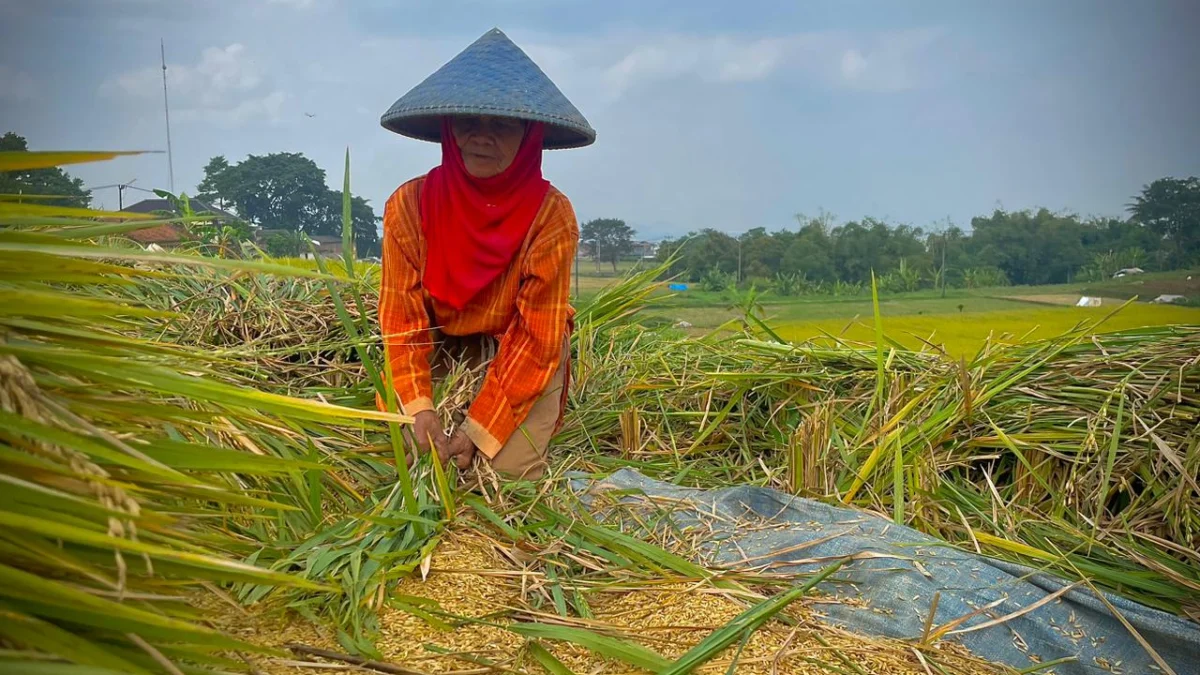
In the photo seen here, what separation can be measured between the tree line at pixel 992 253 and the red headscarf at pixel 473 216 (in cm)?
170

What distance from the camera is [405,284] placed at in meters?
2.92

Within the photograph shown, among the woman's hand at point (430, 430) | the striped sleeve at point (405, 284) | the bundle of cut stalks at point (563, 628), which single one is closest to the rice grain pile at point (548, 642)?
the bundle of cut stalks at point (563, 628)

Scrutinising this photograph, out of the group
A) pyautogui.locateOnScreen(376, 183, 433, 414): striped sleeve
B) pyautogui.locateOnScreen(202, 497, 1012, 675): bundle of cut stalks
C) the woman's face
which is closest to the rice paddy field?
pyautogui.locateOnScreen(202, 497, 1012, 675): bundle of cut stalks

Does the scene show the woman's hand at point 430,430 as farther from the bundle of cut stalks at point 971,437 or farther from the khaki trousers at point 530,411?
the bundle of cut stalks at point 971,437

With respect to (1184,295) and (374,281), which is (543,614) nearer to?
(374,281)

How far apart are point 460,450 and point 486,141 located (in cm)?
93

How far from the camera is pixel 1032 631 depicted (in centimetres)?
215

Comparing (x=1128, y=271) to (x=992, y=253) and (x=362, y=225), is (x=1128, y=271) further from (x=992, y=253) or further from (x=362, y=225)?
(x=362, y=225)

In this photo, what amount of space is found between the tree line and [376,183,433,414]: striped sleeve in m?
1.82

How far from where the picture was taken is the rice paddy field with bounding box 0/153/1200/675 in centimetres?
101

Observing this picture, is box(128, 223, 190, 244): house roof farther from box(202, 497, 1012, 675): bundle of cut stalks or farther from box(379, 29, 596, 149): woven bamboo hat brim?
box(202, 497, 1012, 675): bundle of cut stalks

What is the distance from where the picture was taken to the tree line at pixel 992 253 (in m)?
4.80

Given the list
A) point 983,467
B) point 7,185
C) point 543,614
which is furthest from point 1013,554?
point 7,185

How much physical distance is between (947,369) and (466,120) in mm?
1844
